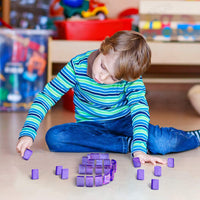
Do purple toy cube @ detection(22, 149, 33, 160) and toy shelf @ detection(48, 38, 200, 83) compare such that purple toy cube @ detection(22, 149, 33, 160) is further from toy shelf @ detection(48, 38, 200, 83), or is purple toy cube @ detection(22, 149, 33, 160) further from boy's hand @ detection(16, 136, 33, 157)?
toy shelf @ detection(48, 38, 200, 83)

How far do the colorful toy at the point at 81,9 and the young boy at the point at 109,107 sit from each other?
3.11 ft

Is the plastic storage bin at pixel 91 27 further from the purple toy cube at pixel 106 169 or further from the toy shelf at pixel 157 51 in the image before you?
the purple toy cube at pixel 106 169

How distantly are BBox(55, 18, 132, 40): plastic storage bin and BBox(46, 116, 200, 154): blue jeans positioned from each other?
0.86 meters

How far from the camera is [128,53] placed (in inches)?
43.7

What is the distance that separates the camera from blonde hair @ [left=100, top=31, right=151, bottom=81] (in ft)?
3.62

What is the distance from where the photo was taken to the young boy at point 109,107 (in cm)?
113

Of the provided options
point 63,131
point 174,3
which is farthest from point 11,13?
point 63,131

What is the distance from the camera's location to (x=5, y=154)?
1318 mm

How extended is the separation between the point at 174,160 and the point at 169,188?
0.28 metres

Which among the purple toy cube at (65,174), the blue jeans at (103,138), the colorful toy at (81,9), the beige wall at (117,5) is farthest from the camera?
the beige wall at (117,5)

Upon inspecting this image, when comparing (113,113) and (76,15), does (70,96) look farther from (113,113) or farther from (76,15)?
(113,113)

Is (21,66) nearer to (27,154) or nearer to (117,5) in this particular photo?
(117,5)

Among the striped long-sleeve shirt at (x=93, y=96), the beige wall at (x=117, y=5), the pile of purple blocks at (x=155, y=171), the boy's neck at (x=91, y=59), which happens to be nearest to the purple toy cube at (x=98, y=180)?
the pile of purple blocks at (x=155, y=171)

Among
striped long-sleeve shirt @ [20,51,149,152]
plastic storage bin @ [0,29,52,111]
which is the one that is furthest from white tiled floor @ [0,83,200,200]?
plastic storage bin @ [0,29,52,111]
